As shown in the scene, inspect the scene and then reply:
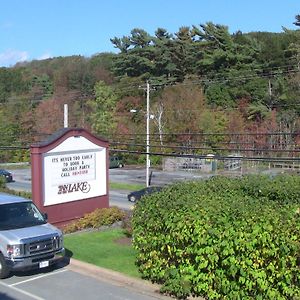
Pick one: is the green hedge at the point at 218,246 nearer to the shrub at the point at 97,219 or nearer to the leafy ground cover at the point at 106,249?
the leafy ground cover at the point at 106,249

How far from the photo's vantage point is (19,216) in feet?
44.0

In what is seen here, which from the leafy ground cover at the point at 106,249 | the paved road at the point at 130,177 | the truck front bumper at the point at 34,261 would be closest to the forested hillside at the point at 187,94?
the paved road at the point at 130,177

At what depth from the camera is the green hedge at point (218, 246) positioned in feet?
29.4

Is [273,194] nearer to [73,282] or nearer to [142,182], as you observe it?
[73,282]

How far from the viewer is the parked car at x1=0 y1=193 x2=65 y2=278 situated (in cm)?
1194

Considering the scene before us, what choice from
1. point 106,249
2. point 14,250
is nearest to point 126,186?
point 106,249

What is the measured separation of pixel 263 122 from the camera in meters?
60.0

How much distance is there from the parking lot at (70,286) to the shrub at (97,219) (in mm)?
5528

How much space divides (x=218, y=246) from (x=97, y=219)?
10168mm

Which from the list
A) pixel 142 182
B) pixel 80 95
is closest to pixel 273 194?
pixel 142 182

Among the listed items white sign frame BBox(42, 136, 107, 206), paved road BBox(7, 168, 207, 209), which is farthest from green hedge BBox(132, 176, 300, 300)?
paved road BBox(7, 168, 207, 209)

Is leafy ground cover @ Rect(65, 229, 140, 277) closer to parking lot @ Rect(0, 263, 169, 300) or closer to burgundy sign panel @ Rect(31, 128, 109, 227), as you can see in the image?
parking lot @ Rect(0, 263, 169, 300)

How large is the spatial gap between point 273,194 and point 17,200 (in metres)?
7.06

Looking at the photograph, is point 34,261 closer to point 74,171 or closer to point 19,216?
point 19,216
